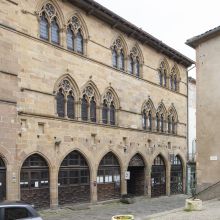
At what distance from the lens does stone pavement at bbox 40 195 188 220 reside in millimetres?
21359

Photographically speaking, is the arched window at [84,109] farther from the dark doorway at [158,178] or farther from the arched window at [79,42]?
the dark doorway at [158,178]

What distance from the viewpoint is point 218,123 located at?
80.2 ft

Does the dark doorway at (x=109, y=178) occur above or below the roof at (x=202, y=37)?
below

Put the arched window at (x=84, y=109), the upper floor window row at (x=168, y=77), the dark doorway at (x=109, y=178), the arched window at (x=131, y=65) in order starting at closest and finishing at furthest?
1. the arched window at (x=84, y=109)
2. the dark doorway at (x=109, y=178)
3. the arched window at (x=131, y=65)
4. the upper floor window row at (x=168, y=77)

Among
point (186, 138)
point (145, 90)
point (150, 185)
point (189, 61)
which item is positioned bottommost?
point (150, 185)

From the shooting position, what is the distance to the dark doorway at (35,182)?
21094mm

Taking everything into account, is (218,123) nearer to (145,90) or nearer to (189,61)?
(145,90)

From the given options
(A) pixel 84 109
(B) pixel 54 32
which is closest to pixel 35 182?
(A) pixel 84 109

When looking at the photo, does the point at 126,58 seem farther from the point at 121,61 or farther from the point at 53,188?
the point at 53,188

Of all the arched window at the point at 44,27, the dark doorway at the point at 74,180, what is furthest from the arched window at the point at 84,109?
the arched window at the point at 44,27

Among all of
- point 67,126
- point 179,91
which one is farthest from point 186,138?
point 67,126

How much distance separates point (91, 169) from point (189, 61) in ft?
54.5

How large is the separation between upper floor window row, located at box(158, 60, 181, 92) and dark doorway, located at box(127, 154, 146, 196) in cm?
712

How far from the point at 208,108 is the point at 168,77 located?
10.5 meters
